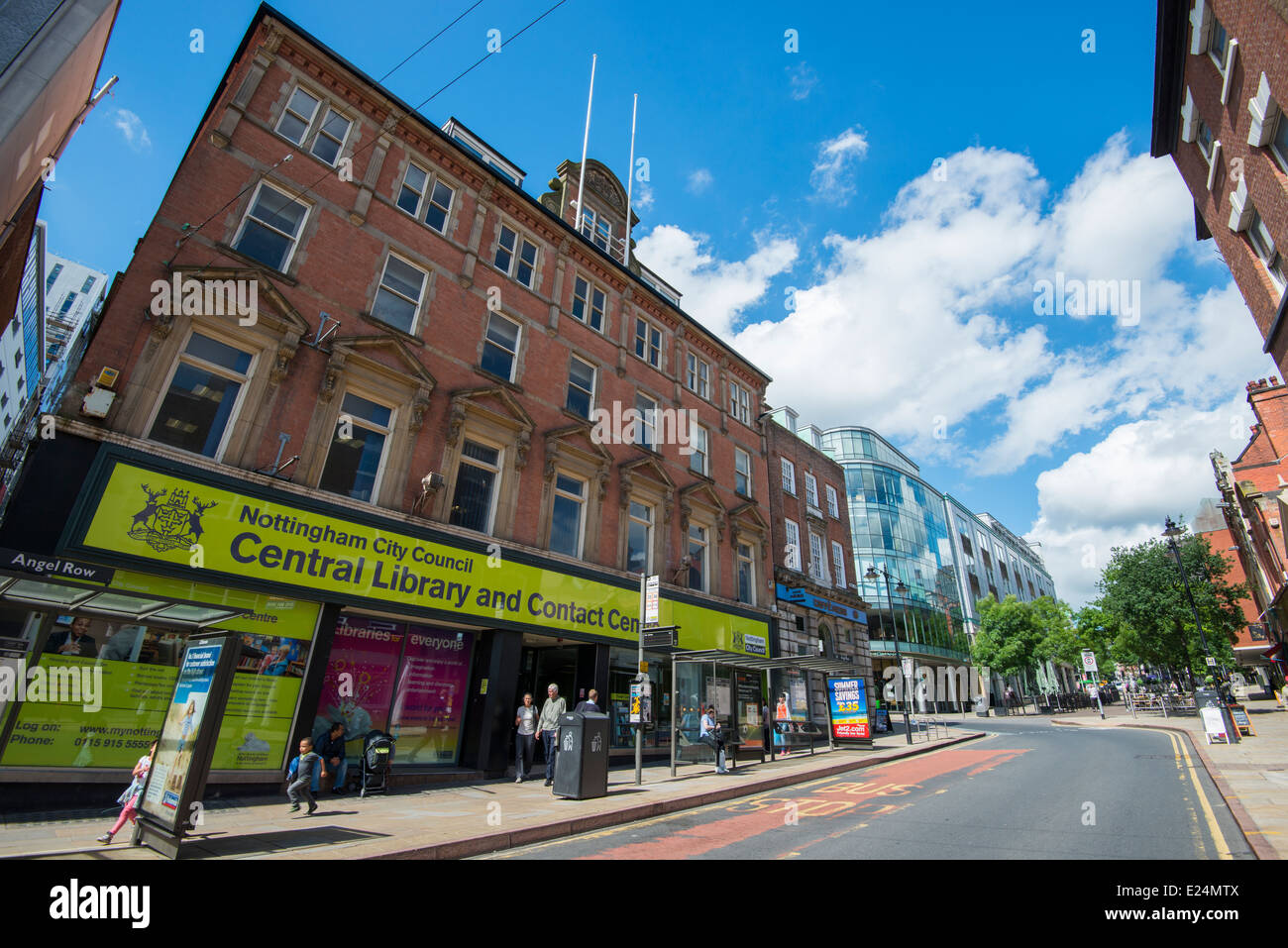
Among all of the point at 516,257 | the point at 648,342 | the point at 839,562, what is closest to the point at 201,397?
the point at 516,257

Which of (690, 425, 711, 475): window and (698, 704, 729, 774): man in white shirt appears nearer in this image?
(698, 704, 729, 774): man in white shirt

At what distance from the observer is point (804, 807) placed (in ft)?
32.9

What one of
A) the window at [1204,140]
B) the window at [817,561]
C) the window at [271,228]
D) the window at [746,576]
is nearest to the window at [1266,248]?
the window at [1204,140]

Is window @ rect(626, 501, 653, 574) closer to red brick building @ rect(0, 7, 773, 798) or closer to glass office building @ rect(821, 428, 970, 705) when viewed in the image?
red brick building @ rect(0, 7, 773, 798)

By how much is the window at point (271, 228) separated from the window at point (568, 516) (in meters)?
8.70

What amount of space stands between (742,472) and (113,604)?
69.3ft

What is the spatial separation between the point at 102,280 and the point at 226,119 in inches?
4028

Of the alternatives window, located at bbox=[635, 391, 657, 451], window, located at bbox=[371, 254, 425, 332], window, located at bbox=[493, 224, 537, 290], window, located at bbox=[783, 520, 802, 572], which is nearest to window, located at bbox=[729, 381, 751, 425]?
window, located at bbox=[783, 520, 802, 572]

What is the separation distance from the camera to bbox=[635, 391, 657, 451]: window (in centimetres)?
2053

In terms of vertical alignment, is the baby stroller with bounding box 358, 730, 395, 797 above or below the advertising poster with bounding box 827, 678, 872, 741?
below

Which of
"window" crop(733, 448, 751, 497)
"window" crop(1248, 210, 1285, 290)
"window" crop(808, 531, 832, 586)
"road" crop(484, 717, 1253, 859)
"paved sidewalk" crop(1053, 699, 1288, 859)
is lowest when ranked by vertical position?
"road" crop(484, 717, 1253, 859)

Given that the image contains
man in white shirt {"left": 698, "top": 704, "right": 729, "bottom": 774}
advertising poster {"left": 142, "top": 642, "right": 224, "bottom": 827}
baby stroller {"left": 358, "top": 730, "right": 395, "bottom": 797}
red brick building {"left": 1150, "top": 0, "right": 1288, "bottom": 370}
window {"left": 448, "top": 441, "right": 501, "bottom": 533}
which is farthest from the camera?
man in white shirt {"left": 698, "top": 704, "right": 729, "bottom": 774}

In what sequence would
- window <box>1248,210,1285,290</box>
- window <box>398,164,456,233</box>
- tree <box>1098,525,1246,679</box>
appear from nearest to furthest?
window <box>1248,210,1285,290</box>, window <box>398,164,456,233</box>, tree <box>1098,525,1246,679</box>

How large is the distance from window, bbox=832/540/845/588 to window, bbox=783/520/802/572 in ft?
11.3
